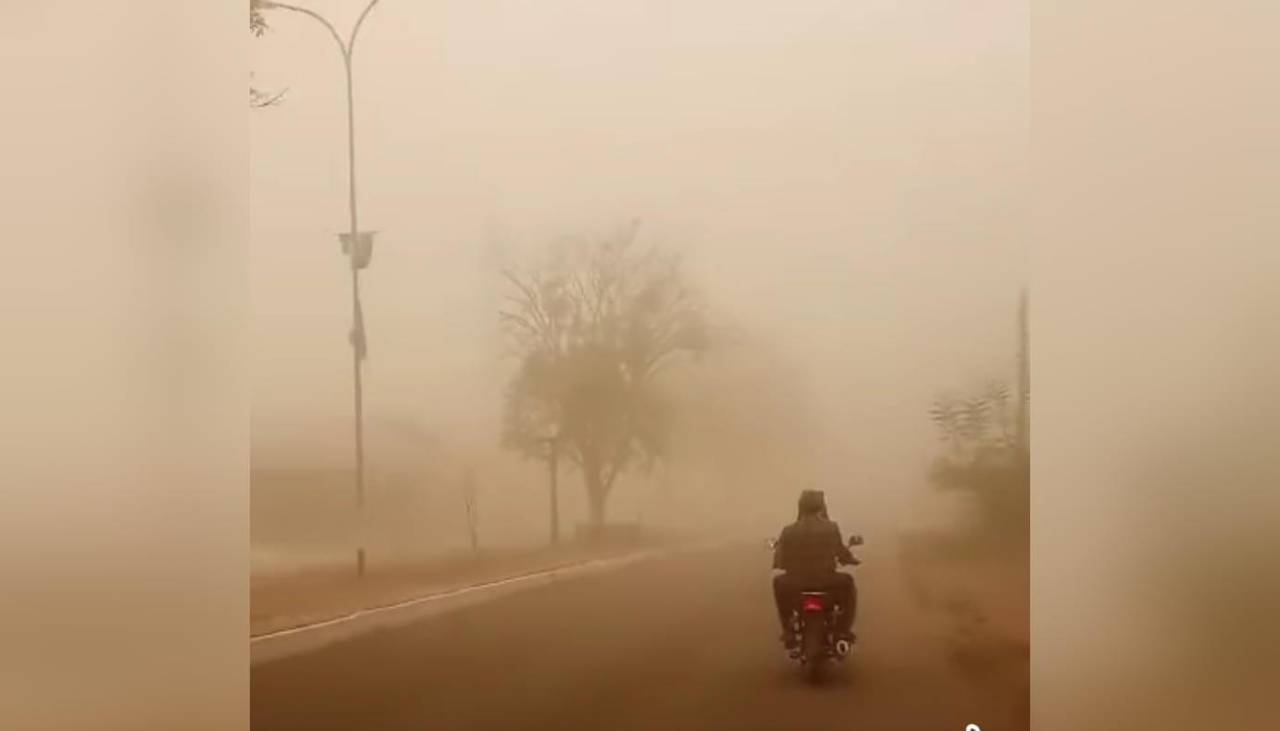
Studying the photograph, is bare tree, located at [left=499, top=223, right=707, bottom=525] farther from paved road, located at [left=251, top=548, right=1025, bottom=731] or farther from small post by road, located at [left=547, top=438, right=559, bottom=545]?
paved road, located at [left=251, top=548, right=1025, bottom=731]

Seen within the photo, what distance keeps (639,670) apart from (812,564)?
0.95ft

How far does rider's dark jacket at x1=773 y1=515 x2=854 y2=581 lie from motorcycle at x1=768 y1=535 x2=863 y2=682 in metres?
0.03

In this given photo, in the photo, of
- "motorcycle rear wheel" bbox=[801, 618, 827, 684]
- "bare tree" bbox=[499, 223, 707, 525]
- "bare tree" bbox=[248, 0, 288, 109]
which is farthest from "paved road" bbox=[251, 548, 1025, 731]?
"bare tree" bbox=[248, 0, 288, 109]

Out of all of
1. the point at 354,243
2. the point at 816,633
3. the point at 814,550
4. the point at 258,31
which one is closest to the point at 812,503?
the point at 814,550

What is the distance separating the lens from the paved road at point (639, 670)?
5.21ft

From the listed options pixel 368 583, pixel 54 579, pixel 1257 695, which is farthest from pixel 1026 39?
pixel 54 579

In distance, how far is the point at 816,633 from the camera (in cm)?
→ 158

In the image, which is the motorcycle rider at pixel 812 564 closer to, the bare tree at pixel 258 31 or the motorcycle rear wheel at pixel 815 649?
the motorcycle rear wheel at pixel 815 649

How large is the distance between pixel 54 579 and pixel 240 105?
75cm

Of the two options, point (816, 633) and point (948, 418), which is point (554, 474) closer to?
point (816, 633)

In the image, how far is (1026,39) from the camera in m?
1.58

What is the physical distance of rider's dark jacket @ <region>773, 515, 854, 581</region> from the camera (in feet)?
5.23

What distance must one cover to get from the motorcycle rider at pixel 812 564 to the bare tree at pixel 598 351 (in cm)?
23

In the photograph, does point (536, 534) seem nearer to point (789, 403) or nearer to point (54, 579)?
point (789, 403)
